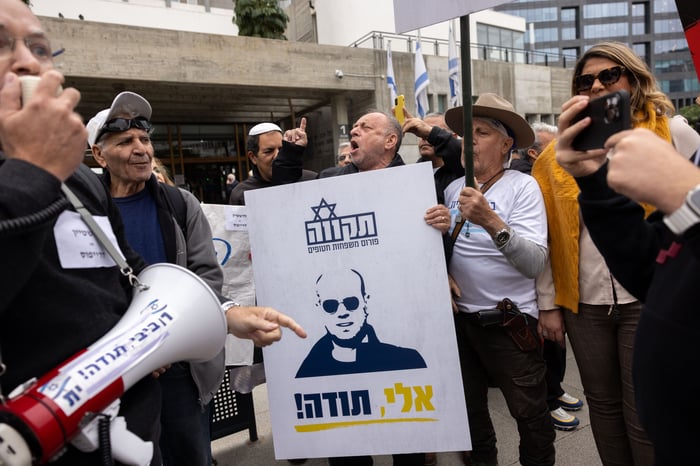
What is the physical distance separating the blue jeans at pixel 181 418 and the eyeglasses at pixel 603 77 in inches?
85.9

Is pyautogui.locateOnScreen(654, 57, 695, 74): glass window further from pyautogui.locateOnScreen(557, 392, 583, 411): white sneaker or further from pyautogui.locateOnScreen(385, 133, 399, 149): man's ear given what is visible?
pyautogui.locateOnScreen(385, 133, 399, 149): man's ear

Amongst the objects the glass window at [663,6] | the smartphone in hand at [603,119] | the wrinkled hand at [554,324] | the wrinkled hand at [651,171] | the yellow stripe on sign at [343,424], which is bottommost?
the yellow stripe on sign at [343,424]

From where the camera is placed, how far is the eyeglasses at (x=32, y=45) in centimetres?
94

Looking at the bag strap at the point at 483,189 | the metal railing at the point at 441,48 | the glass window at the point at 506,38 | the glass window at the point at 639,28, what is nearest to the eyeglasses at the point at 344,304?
the bag strap at the point at 483,189

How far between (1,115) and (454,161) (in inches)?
86.5

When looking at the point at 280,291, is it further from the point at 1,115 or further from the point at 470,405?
the point at 1,115

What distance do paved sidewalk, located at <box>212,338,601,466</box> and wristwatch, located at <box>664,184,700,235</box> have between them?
244cm

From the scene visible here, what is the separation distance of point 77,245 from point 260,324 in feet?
1.77

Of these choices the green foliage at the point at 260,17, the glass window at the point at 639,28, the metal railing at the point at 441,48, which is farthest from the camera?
the glass window at the point at 639,28

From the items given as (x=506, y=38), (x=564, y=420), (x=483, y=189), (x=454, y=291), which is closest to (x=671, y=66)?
(x=506, y=38)

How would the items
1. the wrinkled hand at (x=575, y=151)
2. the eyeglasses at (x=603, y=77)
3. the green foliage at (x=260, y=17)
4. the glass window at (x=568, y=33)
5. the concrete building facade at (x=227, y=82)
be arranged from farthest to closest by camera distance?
1. the glass window at (x=568, y=33)
2. the green foliage at (x=260, y=17)
3. the concrete building facade at (x=227, y=82)
4. the eyeglasses at (x=603, y=77)
5. the wrinkled hand at (x=575, y=151)

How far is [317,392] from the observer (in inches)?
83.4

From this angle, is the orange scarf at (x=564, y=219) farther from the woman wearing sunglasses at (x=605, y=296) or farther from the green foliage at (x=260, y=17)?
the green foliage at (x=260, y=17)

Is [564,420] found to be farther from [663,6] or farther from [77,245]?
[663,6]
